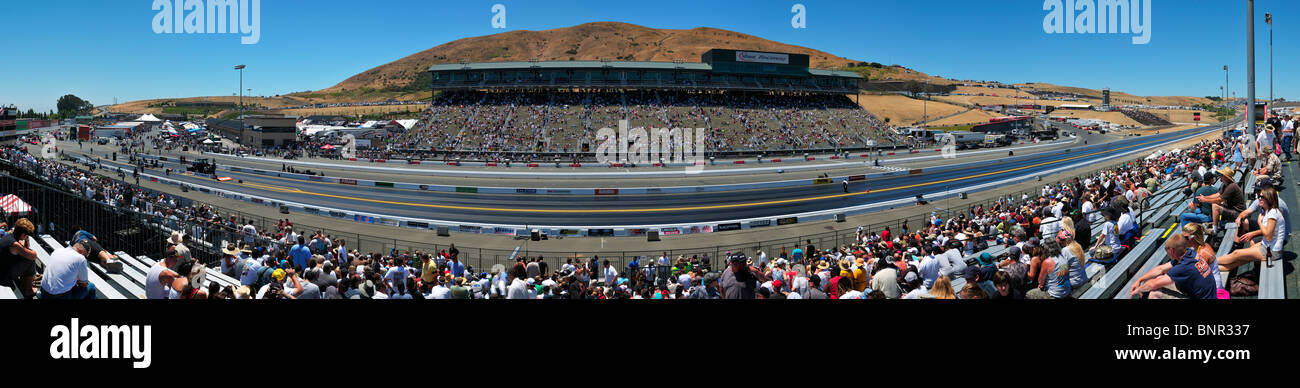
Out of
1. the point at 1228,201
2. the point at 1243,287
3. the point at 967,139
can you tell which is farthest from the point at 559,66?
the point at 1243,287

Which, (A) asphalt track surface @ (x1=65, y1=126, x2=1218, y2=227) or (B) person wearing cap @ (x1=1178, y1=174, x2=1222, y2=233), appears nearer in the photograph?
(B) person wearing cap @ (x1=1178, y1=174, x2=1222, y2=233)

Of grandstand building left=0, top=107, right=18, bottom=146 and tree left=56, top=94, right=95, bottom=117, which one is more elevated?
tree left=56, top=94, right=95, bottom=117

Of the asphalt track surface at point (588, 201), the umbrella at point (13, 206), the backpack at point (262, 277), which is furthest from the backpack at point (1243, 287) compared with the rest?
the asphalt track surface at point (588, 201)

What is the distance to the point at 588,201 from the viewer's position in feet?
108

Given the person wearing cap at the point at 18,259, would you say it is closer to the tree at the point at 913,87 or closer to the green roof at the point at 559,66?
the green roof at the point at 559,66

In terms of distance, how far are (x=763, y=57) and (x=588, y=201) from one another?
52.0m

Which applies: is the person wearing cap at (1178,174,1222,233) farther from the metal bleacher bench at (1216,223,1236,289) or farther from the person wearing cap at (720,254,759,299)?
the person wearing cap at (720,254,759,299)

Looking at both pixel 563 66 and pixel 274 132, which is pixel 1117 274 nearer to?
pixel 563 66

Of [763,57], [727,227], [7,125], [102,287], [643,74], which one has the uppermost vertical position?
[763,57]

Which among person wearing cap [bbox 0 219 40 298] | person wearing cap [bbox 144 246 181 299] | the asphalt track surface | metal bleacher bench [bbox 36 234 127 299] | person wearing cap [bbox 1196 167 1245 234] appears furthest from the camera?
the asphalt track surface

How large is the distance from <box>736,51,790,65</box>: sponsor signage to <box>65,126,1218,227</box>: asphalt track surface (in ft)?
122

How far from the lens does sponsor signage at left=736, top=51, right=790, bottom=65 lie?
253ft

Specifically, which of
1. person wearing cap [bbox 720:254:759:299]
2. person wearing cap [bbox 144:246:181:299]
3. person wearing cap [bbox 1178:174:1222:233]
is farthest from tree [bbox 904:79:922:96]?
person wearing cap [bbox 144:246:181:299]
